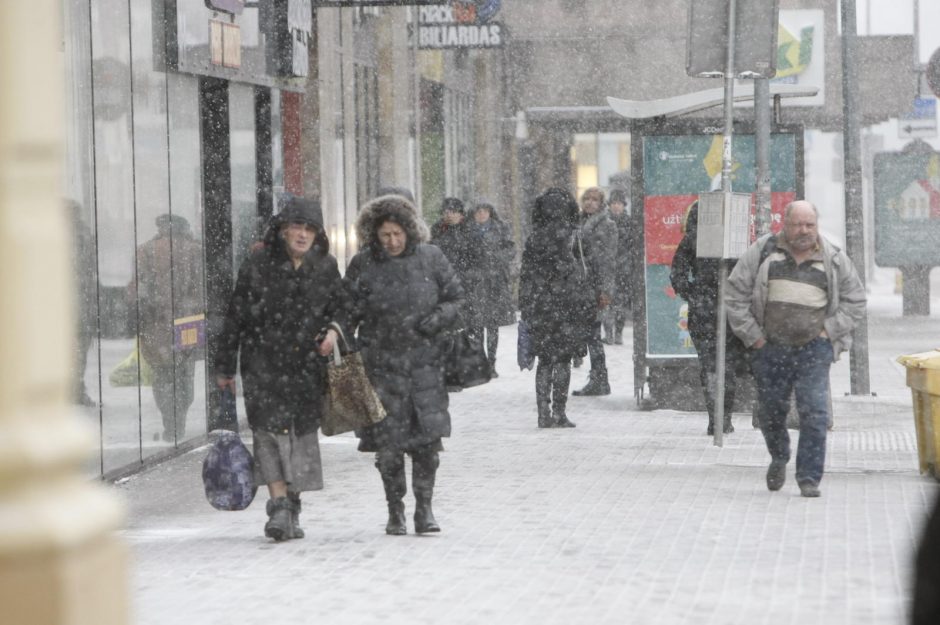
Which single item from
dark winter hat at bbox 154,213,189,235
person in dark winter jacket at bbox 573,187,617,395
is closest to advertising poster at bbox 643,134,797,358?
person in dark winter jacket at bbox 573,187,617,395

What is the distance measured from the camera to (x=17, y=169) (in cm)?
278

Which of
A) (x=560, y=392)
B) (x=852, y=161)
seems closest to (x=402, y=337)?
(x=560, y=392)

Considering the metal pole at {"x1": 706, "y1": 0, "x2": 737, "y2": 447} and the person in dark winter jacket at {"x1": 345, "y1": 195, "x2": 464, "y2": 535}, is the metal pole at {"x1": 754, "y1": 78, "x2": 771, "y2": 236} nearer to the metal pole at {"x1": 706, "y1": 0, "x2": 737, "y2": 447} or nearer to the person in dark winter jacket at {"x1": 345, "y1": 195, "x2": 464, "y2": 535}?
the metal pole at {"x1": 706, "y1": 0, "x2": 737, "y2": 447}

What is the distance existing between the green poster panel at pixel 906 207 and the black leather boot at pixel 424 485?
19.4 m

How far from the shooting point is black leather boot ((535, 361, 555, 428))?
1398 cm

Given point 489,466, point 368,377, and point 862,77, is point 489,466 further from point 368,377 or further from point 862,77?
point 862,77

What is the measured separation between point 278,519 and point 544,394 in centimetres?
554

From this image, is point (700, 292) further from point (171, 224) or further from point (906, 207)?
point (906, 207)

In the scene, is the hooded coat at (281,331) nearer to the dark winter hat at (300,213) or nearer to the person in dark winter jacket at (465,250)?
the dark winter hat at (300,213)

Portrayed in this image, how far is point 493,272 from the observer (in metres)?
18.2

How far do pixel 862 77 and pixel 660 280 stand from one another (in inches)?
659

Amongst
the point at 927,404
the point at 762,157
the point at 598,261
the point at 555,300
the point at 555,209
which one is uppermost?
the point at 762,157

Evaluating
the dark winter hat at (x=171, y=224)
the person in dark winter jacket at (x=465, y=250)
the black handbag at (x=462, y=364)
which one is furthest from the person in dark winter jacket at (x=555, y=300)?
the black handbag at (x=462, y=364)

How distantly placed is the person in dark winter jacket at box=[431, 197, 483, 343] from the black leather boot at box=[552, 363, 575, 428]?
372cm
